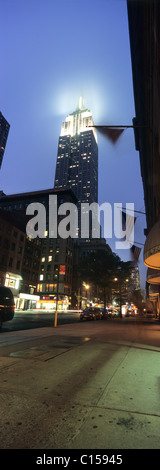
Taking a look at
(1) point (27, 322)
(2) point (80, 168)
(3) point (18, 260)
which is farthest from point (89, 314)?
(2) point (80, 168)

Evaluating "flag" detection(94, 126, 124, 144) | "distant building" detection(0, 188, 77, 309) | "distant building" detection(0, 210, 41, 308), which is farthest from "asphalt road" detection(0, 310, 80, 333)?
"distant building" detection(0, 188, 77, 309)

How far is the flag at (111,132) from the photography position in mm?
10391

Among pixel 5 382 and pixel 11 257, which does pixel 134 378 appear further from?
pixel 11 257

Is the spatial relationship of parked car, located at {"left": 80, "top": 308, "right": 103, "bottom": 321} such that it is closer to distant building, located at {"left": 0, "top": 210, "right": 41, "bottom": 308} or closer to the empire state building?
distant building, located at {"left": 0, "top": 210, "right": 41, "bottom": 308}

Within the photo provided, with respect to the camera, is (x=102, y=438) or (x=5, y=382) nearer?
(x=102, y=438)

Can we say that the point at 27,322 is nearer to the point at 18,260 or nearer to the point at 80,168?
the point at 18,260

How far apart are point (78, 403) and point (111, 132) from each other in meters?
10.1

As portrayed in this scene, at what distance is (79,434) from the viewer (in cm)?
263

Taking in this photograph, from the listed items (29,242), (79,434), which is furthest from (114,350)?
(29,242)

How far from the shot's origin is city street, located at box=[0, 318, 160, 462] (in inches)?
100

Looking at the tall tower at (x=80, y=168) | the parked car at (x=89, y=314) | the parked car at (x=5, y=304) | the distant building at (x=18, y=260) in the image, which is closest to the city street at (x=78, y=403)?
the parked car at (x=5, y=304)

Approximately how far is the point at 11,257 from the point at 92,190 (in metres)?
126

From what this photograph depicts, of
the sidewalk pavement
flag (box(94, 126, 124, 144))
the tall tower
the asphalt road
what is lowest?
→ the sidewalk pavement

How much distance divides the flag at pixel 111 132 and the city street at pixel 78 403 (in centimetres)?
891
